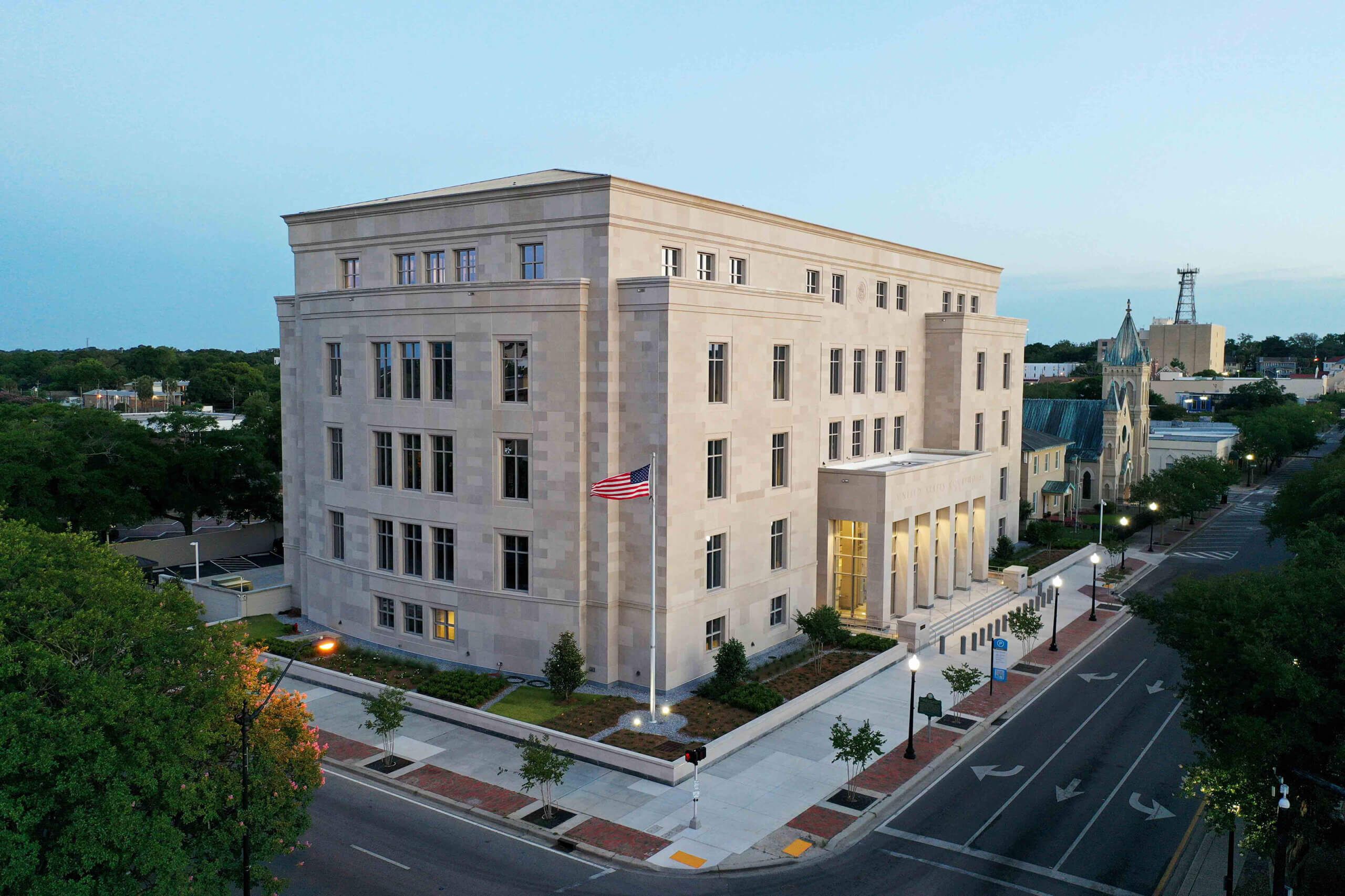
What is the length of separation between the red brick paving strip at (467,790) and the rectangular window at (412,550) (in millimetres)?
12267

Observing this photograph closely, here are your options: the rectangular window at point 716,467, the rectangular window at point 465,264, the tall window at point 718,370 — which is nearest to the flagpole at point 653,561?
the rectangular window at point 716,467

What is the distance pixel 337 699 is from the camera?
37.2m

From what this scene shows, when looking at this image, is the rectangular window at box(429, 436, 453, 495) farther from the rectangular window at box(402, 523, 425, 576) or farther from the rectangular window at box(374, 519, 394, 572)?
the rectangular window at box(374, 519, 394, 572)

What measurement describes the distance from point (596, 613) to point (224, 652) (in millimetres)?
18638

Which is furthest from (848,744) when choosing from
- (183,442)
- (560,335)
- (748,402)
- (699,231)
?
(183,442)

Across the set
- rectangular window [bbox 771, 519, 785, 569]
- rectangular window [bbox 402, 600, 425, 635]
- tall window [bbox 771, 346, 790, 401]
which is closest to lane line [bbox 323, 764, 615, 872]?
rectangular window [bbox 402, 600, 425, 635]

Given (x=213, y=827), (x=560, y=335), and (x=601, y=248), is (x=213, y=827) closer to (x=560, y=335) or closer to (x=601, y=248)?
(x=560, y=335)

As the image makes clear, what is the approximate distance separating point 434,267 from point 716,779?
25.5 meters

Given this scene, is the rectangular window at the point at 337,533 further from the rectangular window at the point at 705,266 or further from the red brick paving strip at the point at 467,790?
the rectangular window at the point at 705,266

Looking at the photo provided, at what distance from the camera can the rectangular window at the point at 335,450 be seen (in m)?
44.8

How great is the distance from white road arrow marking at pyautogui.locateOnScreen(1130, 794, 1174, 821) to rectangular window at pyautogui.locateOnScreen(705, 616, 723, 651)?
640 inches

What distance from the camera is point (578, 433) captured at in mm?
37344

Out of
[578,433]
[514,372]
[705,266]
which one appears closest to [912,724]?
[578,433]

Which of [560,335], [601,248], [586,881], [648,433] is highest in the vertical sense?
[601,248]
